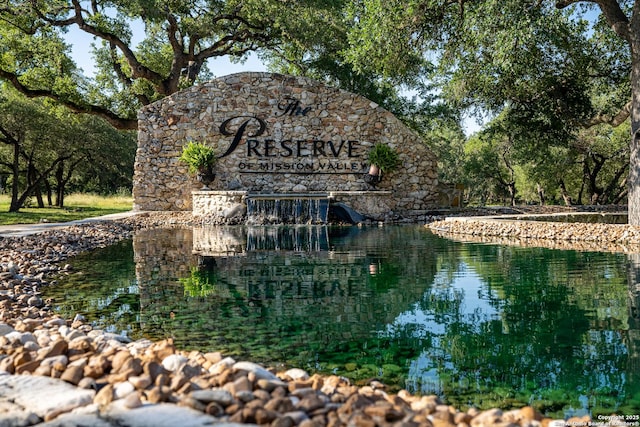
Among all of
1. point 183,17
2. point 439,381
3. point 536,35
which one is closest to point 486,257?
point 536,35

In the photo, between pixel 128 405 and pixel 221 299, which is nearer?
pixel 128 405

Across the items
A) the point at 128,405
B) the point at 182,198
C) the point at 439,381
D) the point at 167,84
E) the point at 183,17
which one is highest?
the point at 183,17

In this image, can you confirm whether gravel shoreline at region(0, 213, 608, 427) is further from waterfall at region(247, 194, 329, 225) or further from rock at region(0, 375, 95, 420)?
waterfall at region(247, 194, 329, 225)

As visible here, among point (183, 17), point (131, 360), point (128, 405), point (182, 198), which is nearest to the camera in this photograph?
point (128, 405)

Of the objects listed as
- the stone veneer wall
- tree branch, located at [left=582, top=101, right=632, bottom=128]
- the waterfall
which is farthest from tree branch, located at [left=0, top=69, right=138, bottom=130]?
tree branch, located at [left=582, top=101, right=632, bottom=128]

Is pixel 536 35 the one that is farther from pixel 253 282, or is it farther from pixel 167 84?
pixel 167 84

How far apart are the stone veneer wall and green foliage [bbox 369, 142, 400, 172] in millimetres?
686

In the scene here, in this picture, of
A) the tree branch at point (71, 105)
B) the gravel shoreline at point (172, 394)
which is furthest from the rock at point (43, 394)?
the tree branch at point (71, 105)

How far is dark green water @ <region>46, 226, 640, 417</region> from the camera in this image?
9.80ft

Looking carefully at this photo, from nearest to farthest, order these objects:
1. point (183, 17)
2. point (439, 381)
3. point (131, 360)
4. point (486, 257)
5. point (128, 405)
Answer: point (128, 405) < point (131, 360) < point (439, 381) < point (486, 257) < point (183, 17)

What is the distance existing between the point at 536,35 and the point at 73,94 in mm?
14647

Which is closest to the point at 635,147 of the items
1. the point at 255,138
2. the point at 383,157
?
the point at 383,157

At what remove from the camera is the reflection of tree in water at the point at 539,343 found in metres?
2.80

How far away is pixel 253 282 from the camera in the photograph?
19.0ft
